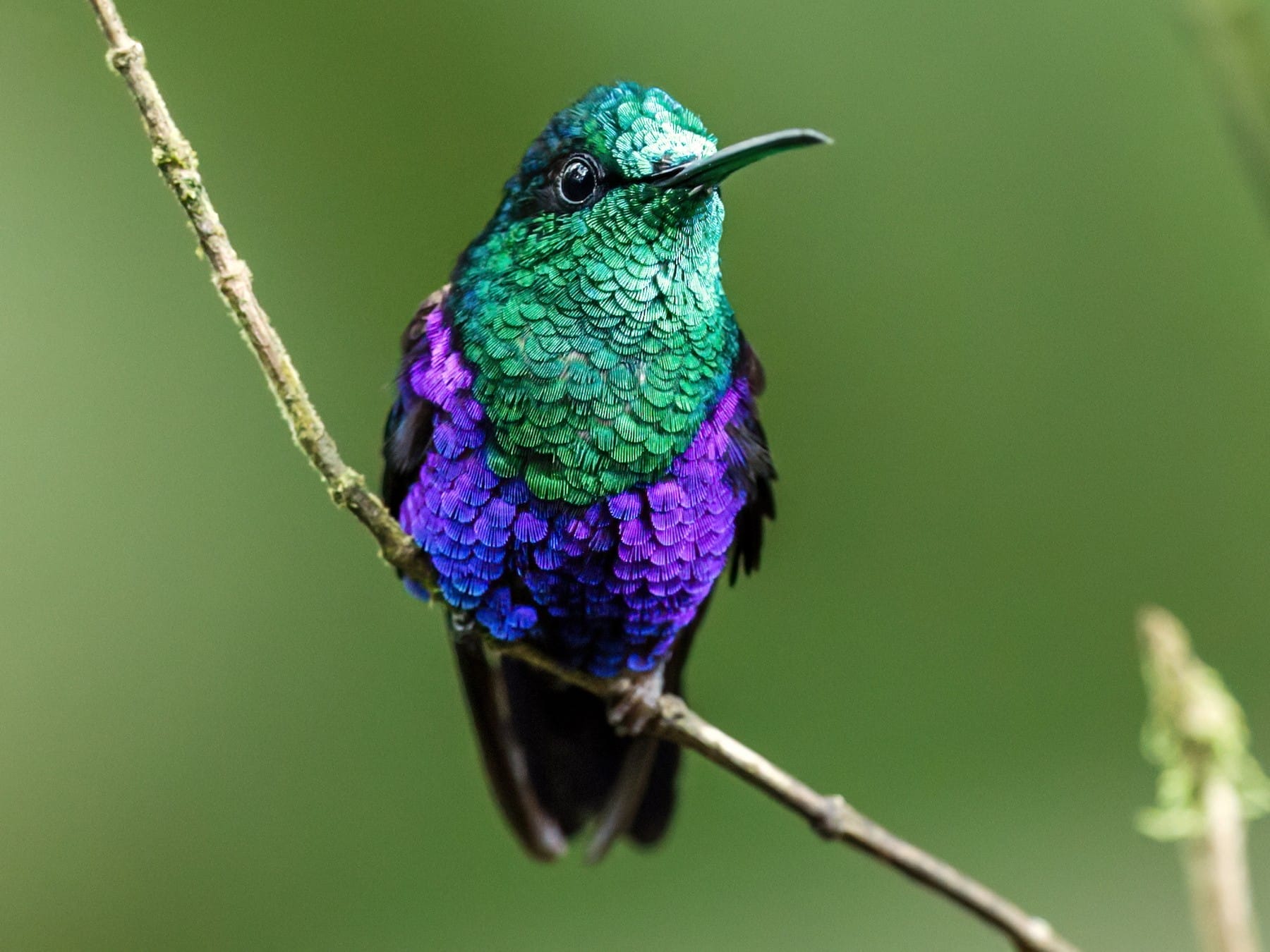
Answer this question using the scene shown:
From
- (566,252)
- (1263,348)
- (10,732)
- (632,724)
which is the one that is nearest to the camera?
(566,252)

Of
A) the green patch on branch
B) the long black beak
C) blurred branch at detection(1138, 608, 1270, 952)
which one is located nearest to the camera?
blurred branch at detection(1138, 608, 1270, 952)

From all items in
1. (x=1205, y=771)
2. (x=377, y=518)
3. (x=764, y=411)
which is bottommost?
(x=1205, y=771)

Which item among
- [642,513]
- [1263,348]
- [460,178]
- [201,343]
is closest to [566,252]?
[642,513]

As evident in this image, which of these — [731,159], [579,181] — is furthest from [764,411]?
[731,159]

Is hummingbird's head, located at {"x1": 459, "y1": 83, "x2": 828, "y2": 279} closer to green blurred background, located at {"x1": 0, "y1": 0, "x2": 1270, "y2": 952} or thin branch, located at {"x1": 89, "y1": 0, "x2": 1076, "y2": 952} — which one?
thin branch, located at {"x1": 89, "y1": 0, "x2": 1076, "y2": 952}

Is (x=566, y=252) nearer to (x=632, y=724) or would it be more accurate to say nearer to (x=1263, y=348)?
(x=632, y=724)

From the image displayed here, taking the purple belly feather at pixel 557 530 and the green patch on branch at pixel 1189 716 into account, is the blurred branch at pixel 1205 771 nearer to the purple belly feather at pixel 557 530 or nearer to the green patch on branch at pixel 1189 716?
the green patch on branch at pixel 1189 716

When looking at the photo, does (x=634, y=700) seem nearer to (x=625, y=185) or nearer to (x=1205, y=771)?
(x=625, y=185)

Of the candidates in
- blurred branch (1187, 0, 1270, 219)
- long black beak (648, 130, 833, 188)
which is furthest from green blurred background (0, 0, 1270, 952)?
blurred branch (1187, 0, 1270, 219)
